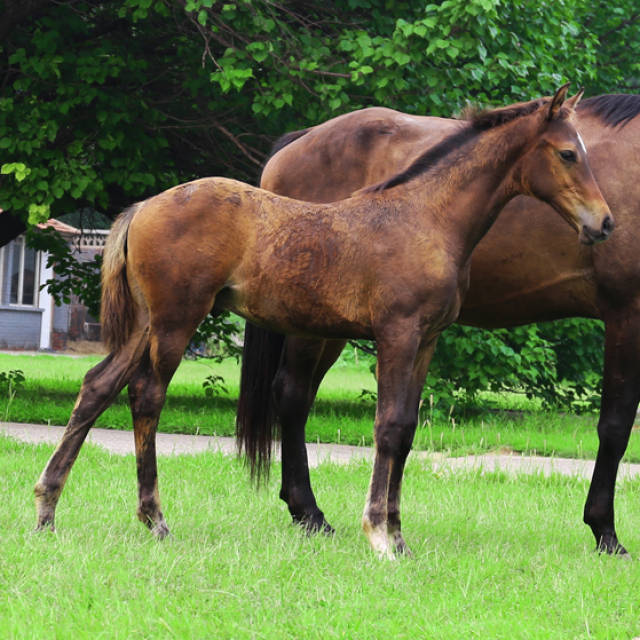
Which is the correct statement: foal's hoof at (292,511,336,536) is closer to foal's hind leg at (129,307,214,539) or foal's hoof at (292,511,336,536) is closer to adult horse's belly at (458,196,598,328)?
foal's hind leg at (129,307,214,539)

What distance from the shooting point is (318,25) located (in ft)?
36.3

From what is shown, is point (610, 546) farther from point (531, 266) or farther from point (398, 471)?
point (531, 266)

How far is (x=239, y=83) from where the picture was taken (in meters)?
9.68

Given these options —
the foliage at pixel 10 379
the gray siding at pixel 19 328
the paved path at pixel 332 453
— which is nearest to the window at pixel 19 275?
the gray siding at pixel 19 328

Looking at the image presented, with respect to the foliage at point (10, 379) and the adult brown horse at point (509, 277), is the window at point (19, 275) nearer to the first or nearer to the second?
the foliage at point (10, 379)

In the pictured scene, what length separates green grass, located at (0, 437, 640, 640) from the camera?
342cm

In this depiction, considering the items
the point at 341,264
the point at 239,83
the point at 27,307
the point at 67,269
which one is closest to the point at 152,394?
the point at 341,264

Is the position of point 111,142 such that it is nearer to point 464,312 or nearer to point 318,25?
point 318,25

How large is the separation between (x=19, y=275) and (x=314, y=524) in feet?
97.5

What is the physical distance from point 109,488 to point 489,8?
5615mm

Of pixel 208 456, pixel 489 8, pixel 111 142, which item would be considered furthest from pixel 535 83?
pixel 208 456

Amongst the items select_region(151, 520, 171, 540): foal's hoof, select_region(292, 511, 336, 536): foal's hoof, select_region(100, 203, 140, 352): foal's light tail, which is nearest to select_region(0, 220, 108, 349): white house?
select_region(292, 511, 336, 536): foal's hoof

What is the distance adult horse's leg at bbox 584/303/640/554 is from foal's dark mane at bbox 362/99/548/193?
118 centimetres

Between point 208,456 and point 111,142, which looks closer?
point 208,456
